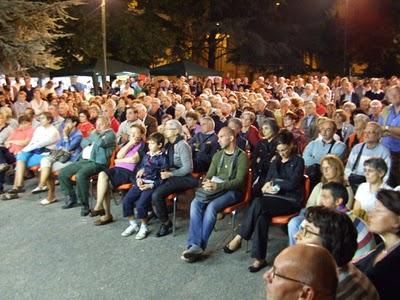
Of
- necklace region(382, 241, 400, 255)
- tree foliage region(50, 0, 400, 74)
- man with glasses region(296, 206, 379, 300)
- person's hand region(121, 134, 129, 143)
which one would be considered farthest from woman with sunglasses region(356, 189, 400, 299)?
tree foliage region(50, 0, 400, 74)

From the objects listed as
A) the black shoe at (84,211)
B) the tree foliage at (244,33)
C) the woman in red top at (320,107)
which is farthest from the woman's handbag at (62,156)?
the tree foliage at (244,33)

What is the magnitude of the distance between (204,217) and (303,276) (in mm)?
3320

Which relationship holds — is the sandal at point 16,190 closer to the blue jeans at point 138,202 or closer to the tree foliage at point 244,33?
the blue jeans at point 138,202

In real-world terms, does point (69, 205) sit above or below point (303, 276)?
below

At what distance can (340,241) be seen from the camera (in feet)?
7.70

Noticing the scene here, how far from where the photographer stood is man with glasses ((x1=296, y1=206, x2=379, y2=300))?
202cm

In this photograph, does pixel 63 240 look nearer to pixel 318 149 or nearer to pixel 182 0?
pixel 318 149

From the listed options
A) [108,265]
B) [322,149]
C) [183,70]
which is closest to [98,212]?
[108,265]

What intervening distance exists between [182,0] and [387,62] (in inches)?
515

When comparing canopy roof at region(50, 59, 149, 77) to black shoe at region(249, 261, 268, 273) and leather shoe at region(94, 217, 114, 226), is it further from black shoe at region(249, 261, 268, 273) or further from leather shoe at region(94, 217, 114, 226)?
black shoe at region(249, 261, 268, 273)

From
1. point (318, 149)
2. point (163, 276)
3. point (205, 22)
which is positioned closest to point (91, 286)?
point (163, 276)

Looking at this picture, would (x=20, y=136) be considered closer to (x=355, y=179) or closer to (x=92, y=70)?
(x=355, y=179)

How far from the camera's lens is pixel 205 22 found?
79.4 feet

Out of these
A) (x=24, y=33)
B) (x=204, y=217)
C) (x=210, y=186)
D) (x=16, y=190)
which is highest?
(x=24, y=33)
